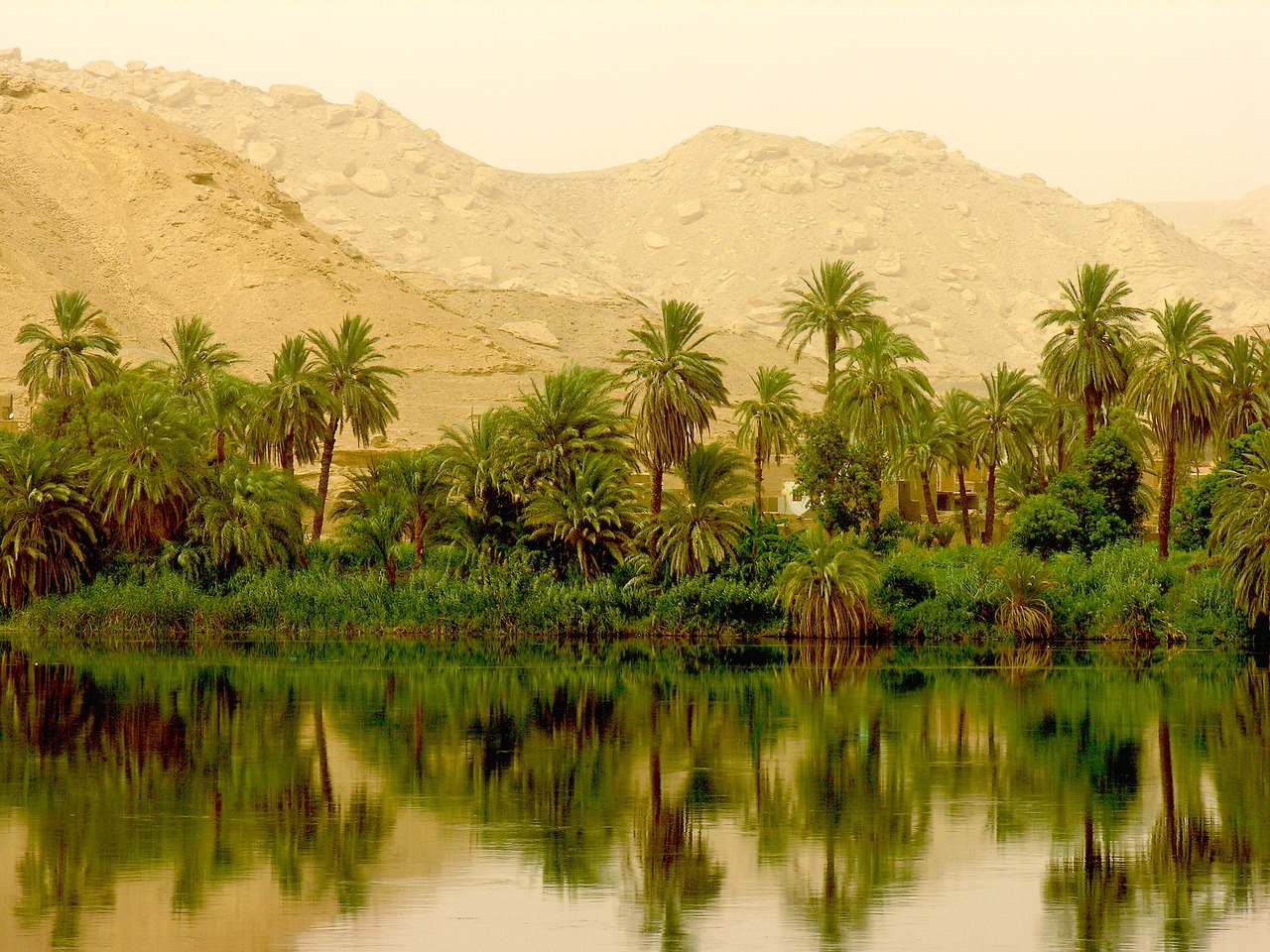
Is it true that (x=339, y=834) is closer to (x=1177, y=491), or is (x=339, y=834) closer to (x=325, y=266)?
(x=1177, y=491)

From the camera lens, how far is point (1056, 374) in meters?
54.2

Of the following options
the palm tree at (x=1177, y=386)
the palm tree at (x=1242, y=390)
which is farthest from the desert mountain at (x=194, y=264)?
the palm tree at (x=1242, y=390)

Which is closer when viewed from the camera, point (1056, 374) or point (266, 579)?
point (266, 579)

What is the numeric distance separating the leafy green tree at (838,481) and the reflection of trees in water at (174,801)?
25.6 metres

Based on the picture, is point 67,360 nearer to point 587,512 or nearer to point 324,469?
point 324,469

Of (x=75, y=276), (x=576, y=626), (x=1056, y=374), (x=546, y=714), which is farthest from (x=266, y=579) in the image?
(x=75, y=276)

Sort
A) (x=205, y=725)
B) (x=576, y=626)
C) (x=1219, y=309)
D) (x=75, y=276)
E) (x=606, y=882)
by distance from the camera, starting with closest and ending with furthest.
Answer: (x=606, y=882) → (x=205, y=725) → (x=576, y=626) → (x=75, y=276) → (x=1219, y=309)

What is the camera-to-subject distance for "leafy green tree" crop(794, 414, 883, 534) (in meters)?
53.9

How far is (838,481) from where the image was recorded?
2142 inches

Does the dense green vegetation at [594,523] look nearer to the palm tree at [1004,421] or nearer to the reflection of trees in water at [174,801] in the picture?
the palm tree at [1004,421]

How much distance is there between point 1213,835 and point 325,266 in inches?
3514

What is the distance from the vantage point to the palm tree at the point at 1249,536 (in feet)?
136

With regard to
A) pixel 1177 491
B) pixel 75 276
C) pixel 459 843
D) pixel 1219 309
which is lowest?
pixel 459 843

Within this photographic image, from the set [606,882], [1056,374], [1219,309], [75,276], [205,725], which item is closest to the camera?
[606,882]
